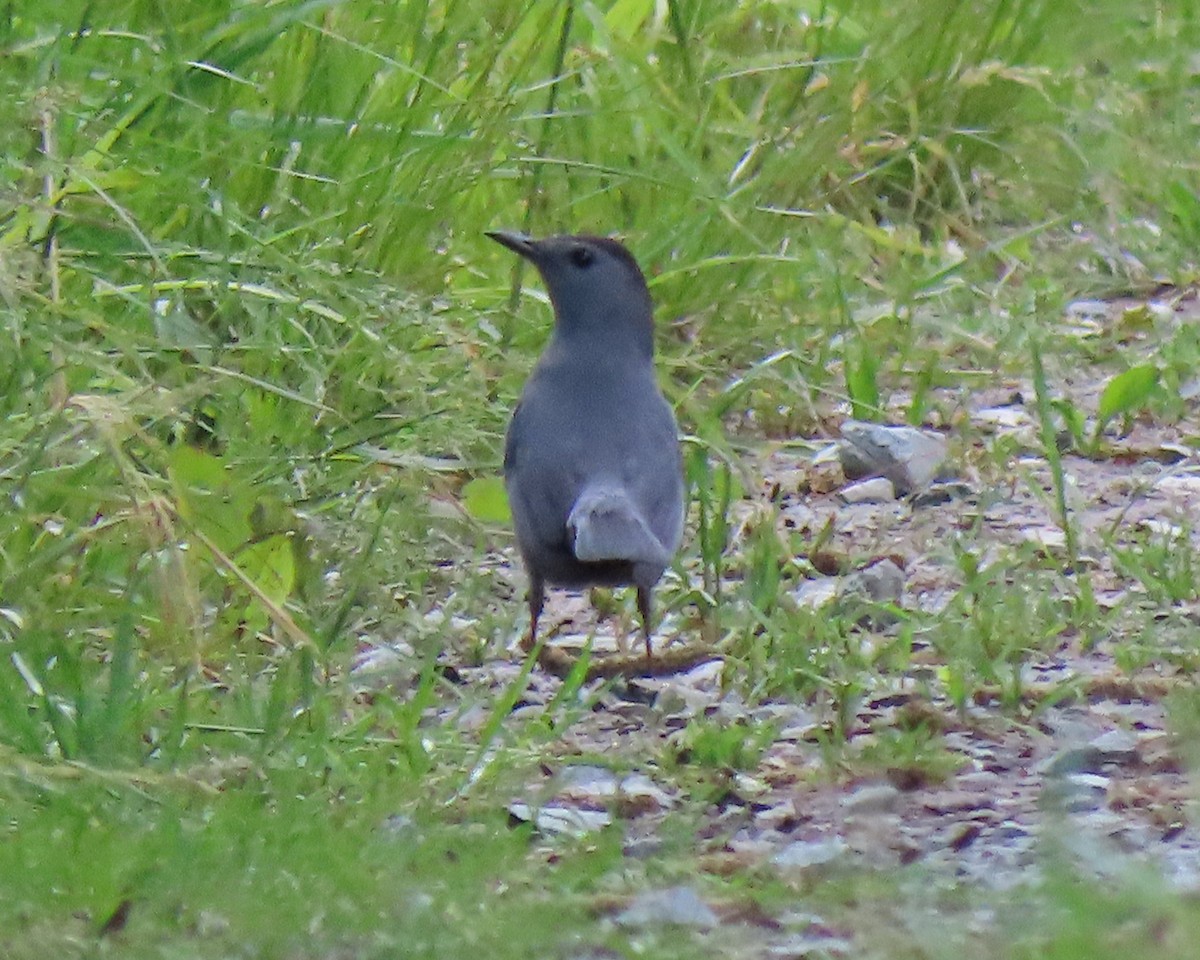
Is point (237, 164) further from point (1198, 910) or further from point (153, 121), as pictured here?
point (1198, 910)

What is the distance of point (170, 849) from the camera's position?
125 inches

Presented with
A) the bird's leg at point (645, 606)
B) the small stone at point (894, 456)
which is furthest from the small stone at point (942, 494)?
the bird's leg at point (645, 606)

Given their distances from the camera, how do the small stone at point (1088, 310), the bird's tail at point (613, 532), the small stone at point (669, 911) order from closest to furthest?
the small stone at point (669, 911), the bird's tail at point (613, 532), the small stone at point (1088, 310)

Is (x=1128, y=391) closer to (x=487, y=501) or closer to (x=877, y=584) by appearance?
(x=877, y=584)

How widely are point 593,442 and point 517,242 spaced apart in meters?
0.60

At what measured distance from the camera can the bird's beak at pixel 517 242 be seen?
5.29 meters

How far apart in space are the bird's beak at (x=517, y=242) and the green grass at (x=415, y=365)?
0.14 meters

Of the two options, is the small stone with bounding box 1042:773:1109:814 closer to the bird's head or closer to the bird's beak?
the bird's head

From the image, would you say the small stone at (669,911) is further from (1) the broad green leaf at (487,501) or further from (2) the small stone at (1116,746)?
(1) the broad green leaf at (487,501)

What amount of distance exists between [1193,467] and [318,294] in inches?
90.5

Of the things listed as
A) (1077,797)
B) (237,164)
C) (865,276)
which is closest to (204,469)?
(237,164)

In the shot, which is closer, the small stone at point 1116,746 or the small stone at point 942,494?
the small stone at point 1116,746

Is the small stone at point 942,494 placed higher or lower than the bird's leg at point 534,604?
higher

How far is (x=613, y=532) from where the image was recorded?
4539mm
